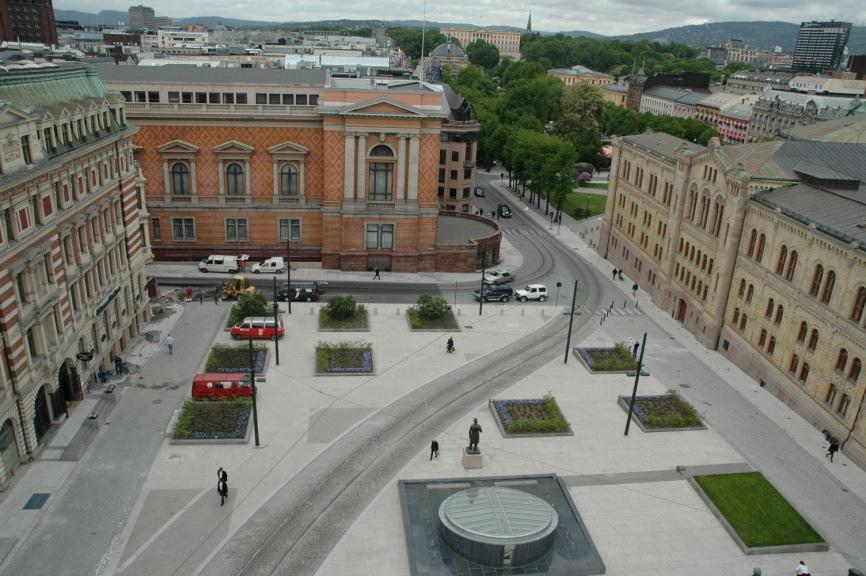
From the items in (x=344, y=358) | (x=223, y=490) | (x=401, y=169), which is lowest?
(x=344, y=358)

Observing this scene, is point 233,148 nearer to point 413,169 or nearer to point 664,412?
point 413,169

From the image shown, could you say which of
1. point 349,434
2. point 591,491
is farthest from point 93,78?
point 591,491

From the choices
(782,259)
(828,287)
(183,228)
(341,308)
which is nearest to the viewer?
(828,287)

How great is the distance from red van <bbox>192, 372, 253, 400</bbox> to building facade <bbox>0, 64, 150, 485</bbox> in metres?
6.92

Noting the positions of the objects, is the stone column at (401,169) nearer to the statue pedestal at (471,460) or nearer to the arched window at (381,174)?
the arched window at (381,174)

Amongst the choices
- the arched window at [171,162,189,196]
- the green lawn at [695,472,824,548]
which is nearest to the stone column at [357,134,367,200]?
the arched window at [171,162,189,196]

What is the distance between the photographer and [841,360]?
41.8 metres

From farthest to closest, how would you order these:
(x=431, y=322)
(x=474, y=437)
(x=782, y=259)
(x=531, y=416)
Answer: (x=431, y=322) → (x=782, y=259) → (x=531, y=416) → (x=474, y=437)

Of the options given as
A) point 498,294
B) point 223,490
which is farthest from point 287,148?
point 223,490

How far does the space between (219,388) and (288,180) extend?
3252cm

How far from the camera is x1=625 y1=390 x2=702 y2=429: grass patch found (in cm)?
4306

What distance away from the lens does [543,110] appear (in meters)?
161

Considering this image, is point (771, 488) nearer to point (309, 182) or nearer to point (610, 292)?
point (610, 292)

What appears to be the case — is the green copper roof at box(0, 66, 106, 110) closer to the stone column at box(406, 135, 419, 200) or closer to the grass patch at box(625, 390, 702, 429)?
the stone column at box(406, 135, 419, 200)
